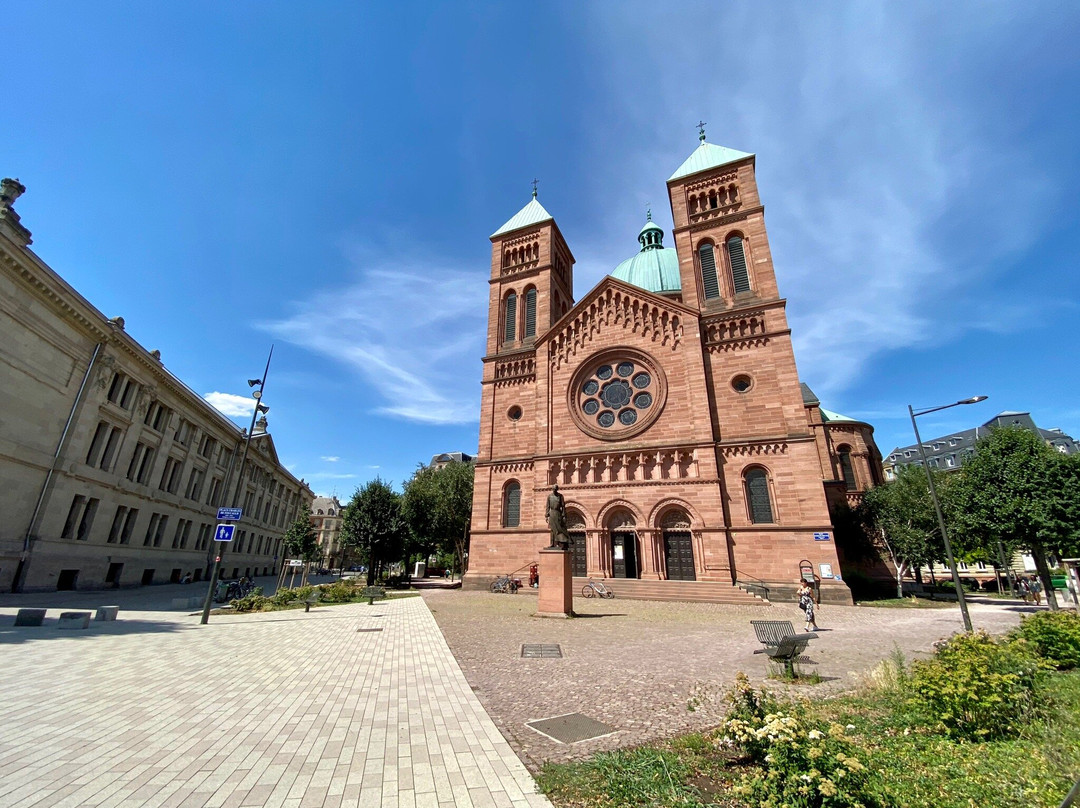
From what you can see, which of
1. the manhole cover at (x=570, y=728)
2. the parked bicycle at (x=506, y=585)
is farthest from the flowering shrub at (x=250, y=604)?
the manhole cover at (x=570, y=728)

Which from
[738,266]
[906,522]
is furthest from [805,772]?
[906,522]

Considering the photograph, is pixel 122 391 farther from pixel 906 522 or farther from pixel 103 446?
pixel 906 522

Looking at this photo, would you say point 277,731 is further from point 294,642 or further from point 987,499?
point 987,499

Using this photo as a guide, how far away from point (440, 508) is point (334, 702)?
114 ft

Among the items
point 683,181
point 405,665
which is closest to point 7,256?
point 405,665

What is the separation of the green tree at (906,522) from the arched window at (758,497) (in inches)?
487

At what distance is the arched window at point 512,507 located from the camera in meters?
32.0

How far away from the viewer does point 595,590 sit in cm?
2597

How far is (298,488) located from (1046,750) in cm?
7511

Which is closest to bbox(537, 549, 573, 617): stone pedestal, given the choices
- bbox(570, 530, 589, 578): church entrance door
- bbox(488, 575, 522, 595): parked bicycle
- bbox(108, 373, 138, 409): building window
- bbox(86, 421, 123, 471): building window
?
bbox(570, 530, 589, 578): church entrance door

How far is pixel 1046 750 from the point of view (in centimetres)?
443

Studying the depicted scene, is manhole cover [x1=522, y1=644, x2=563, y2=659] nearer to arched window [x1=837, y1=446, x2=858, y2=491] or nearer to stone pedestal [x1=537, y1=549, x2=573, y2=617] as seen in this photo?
stone pedestal [x1=537, y1=549, x2=573, y2=617]

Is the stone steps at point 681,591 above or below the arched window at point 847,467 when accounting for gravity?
below

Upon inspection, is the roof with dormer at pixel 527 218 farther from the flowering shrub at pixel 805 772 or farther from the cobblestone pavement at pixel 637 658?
the flowering shrub at pixel 805 772
